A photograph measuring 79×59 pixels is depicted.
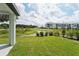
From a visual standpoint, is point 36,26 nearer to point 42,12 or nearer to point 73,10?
point 42,12

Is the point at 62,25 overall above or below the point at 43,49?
above

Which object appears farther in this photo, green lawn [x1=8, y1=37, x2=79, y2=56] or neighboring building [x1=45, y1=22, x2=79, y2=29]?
neighboring building [x1=45, y1=22, x2=79, y2=29]

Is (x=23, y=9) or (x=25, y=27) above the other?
(x=23, y=9)

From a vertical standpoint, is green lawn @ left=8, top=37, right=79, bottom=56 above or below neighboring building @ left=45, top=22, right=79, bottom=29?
below

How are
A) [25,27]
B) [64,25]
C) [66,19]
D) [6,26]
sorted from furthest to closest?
[66,19] < [64,25] < [25,27] < [6,26]

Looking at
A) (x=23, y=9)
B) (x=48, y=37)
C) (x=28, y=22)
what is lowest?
(x=48, y=37)

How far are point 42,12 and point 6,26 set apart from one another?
522cm

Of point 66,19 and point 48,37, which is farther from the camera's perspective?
point 66,19

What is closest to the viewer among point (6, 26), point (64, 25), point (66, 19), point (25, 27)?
point (6, 26)

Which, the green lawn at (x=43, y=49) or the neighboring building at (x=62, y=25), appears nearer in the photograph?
the green lawn at (x=43, y=49)

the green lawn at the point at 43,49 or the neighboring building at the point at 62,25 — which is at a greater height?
the neighboring building at the point at 62,25

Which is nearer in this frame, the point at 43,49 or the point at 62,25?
the point at 43,49

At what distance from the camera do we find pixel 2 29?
16.1 metres

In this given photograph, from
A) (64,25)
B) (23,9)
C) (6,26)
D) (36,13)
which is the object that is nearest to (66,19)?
(64,25)
